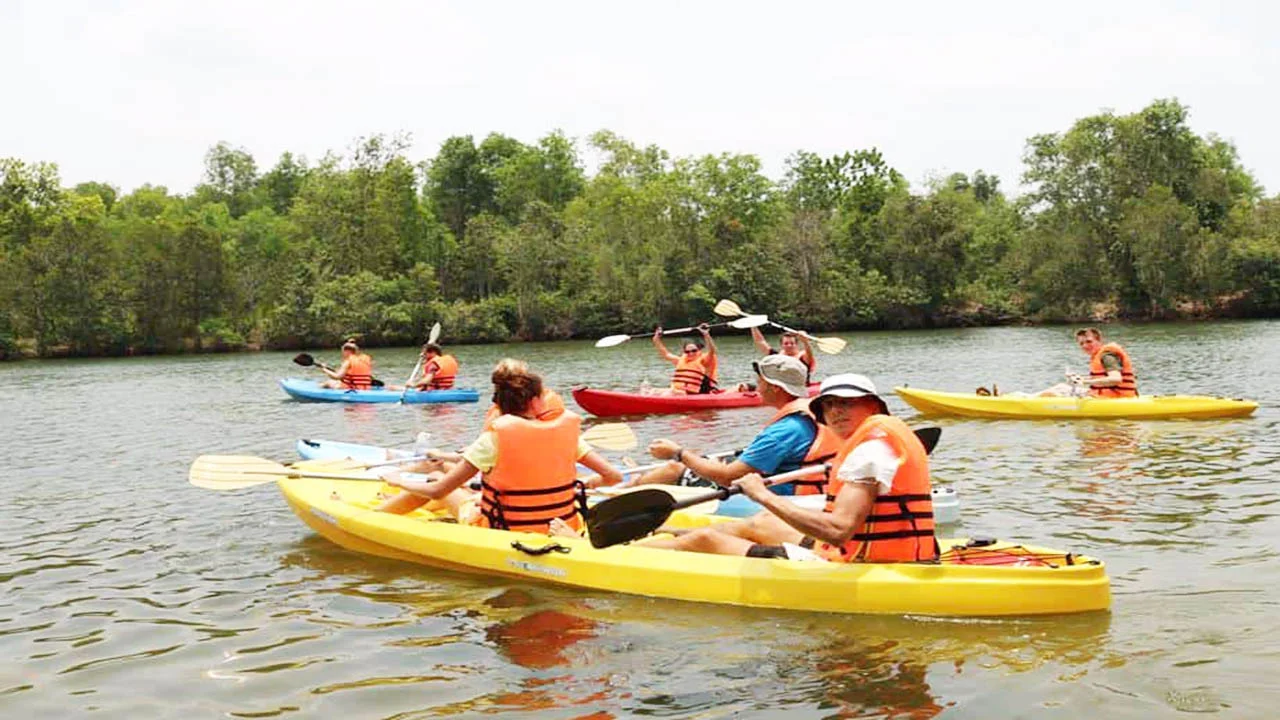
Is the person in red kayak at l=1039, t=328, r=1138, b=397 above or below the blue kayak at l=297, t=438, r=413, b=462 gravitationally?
above

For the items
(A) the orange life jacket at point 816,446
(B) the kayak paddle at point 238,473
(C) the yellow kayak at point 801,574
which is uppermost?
(A) the orange life jacket at point 816,446

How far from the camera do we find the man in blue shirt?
6184mm

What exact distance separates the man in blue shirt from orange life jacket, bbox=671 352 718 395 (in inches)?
404

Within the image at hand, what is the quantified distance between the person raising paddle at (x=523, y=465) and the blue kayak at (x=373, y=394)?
11453 mm

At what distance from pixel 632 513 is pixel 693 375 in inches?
424

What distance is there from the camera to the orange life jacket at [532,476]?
6156 millimetres

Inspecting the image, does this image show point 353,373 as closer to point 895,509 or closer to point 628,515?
point 628,515

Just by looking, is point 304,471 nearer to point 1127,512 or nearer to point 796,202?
point 1127,512

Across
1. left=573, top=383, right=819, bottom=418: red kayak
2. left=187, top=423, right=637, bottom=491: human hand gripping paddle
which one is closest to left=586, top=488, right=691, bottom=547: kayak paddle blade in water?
left=187, top=423, right=637, bottom=491: human hand gripping paddle

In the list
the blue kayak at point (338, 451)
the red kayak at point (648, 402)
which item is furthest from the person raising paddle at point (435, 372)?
the blue kayak at point (338, 451)

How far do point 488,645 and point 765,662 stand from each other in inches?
53.8

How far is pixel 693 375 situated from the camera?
659 inches

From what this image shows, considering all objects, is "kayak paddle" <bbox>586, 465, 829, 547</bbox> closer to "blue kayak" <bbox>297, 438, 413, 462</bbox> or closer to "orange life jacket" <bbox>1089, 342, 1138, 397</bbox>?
"blue kayak" <bbox>297, 438, 413, 462</bbox>

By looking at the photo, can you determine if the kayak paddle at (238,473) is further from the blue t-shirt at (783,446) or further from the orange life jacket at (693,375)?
the orange life jacket at (693,375)
